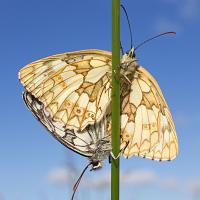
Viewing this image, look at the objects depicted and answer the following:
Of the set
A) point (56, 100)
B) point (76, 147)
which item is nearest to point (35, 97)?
point (56, 100)

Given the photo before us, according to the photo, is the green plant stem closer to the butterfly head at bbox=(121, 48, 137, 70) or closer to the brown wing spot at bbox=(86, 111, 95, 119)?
the butterfly head at bbox=(121, 48, 137, 70)

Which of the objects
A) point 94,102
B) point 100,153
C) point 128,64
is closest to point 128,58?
point 128,64

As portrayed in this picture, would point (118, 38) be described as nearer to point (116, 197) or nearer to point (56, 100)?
point (116, 197)

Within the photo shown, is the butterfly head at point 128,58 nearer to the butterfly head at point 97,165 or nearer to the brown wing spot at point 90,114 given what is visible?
the brown wing spot at point 90,114

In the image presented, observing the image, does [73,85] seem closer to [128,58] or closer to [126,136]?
[126,136]

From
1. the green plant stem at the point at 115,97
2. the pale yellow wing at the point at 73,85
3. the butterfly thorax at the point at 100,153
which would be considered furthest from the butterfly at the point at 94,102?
the green plant stem at the point at 115,97

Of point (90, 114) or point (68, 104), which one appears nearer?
point (90, 114)
